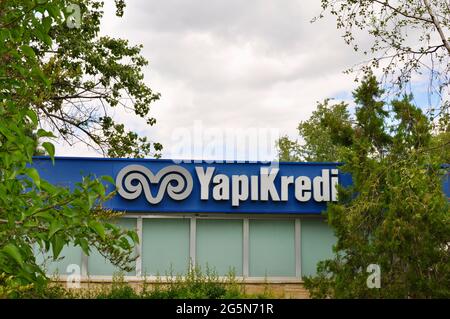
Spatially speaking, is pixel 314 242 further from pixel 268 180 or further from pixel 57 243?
pixel 57 243

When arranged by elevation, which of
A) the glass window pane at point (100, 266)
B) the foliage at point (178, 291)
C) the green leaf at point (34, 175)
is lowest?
the foliage at point (178, 291)

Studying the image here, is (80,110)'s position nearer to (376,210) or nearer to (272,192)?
(272,192)

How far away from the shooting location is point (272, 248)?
688 inches

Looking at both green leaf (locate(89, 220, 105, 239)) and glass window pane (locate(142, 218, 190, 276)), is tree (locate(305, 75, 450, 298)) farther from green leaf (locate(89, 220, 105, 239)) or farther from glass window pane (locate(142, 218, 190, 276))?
green leaf (locate(89, 220, 105, 239))

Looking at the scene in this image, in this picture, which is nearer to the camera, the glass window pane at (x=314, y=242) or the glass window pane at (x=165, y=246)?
the glass window pane at (x=165, y=246)

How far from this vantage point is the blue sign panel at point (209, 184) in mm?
17094

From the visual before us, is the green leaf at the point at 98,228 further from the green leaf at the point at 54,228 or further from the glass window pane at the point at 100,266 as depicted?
the glass window pane at the point at 100,266

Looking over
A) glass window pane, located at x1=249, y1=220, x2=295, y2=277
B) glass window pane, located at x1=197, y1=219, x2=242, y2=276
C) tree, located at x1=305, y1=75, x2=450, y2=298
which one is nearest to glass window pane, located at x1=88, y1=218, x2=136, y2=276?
glass window pane, located at x1=197, y1=219, x2=242, y2=276

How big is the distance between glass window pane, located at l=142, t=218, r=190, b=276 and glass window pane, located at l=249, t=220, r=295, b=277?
191 cm

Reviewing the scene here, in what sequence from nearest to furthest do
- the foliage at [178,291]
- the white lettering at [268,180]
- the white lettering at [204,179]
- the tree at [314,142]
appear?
the foliage at [178,291]
the white lettering at [204,179]
the white lettering at [268,180]
the tree at [314,142]

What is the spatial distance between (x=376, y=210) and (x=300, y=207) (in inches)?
232

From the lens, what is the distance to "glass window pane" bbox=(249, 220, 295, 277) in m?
17.4

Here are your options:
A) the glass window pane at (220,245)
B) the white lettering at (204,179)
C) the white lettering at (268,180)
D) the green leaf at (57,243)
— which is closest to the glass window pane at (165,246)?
the glass window pane at (220,245)
